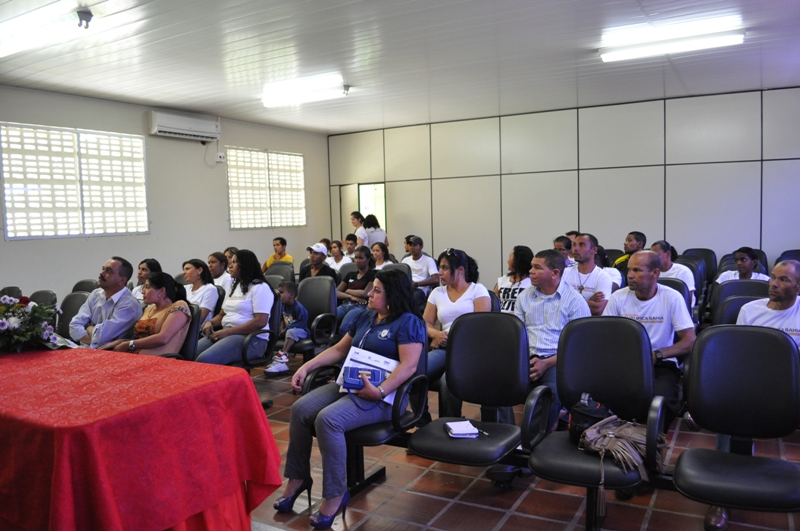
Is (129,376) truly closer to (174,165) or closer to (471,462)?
(471,462)

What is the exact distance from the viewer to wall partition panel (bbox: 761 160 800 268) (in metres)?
8.05

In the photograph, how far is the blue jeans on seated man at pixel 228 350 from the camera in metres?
4.39

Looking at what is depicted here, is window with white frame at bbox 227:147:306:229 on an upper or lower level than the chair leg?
upper

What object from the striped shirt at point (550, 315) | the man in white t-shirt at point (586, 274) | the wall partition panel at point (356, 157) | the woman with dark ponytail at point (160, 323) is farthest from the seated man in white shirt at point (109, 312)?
the wall partition panel at point (356, 157)

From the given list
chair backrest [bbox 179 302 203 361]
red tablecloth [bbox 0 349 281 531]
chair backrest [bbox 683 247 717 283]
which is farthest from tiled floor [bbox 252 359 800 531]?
chair backrest [bbox 683 247 717 283]

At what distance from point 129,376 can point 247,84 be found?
17.9 ft

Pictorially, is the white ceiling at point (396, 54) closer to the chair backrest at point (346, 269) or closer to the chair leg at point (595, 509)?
the chair backrest at point (346, 269)

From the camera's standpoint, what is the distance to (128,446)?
194 centimetres

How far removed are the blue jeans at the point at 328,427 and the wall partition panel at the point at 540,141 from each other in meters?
7.40

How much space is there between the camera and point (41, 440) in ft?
6.13

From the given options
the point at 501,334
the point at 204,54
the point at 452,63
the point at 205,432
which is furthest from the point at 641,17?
the point at 205,432

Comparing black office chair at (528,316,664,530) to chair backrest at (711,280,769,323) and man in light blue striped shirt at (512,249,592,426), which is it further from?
chair backrest at (711,280,769,323)

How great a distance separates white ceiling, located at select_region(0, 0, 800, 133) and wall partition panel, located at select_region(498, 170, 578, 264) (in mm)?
1281

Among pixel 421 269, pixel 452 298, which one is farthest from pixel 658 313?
pixel 421 269
